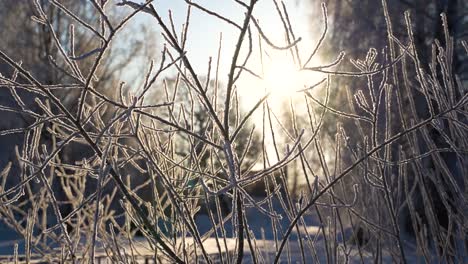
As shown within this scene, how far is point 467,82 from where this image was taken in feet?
37.6

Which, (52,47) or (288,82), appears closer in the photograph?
(288,82)

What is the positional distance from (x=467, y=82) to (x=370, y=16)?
2.19 metres

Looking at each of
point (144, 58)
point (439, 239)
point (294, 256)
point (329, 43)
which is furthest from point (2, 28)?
point (439, 239)

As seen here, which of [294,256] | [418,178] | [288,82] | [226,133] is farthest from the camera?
[294,256]

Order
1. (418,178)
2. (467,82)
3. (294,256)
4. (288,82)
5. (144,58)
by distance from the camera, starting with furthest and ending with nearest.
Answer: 1. (144,58)
2. (467,82)
3. (294,256)
4. (418,178)
5. (288,82)

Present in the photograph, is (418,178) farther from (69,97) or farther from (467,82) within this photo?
(69,97)

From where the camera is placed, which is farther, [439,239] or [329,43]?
[329,43]

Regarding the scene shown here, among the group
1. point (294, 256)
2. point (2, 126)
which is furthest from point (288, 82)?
point (2, 126)

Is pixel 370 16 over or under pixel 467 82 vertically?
over

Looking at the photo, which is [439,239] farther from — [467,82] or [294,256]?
[467,82]

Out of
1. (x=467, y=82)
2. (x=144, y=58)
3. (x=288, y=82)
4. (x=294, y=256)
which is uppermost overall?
(x=144, y=58)

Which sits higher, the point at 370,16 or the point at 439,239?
the point at 370,16

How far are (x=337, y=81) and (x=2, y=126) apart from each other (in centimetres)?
1086

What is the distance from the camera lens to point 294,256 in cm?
991
